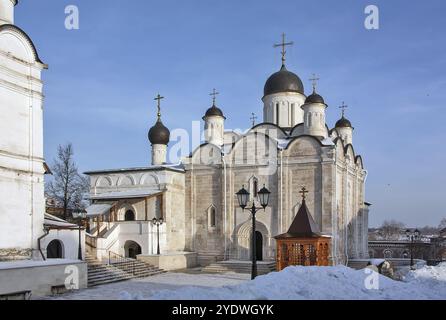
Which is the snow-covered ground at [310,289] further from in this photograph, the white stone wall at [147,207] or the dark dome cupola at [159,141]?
the dark dome cupola at [159,141]

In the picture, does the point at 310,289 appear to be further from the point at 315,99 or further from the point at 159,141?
the point at 159,141

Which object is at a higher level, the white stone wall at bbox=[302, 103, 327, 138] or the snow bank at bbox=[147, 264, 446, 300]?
the white stone wall at bbox=[302, 103, 327, 138]

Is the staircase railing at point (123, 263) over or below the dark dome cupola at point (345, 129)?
below

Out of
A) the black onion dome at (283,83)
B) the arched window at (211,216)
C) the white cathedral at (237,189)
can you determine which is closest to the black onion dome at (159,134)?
the white cathedral at (237,189)

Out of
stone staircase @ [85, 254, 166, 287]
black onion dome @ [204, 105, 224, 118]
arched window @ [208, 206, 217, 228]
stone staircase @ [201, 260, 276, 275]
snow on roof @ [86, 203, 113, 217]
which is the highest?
black onion dome @ [204, 105, 224, 118]

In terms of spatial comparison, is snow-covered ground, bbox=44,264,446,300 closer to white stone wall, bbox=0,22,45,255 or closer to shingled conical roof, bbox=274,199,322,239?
shingled conical roof, bbox=274,199,322,239

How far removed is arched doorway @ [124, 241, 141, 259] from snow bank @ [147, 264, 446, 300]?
51.3 feet

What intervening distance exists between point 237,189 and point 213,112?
533 centimetres

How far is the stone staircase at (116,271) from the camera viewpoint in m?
17.9

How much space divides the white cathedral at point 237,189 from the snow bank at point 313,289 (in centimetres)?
1333

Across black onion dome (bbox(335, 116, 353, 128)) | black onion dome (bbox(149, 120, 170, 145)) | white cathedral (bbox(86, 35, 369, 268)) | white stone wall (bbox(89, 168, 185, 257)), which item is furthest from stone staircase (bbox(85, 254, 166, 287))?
black onion dome (bbox(335, 116, 353, 128))

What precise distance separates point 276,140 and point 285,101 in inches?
154

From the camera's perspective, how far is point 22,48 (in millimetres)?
15711

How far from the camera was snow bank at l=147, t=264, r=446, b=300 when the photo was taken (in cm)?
770
